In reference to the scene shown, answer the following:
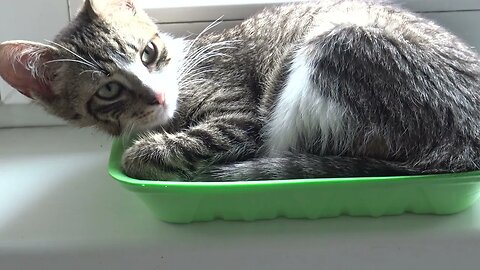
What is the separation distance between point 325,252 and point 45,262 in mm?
415

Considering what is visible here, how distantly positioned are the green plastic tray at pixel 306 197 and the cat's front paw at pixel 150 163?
0.08 feet

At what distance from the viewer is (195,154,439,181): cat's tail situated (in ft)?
3.41

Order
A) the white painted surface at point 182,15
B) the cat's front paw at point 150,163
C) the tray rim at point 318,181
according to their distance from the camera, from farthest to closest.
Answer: the white painted surface at point 182,15, the cat's front paw at point 150,163, the tray rim at point 318,181

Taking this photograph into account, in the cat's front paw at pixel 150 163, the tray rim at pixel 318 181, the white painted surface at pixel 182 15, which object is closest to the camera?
the tray rim at pixel 318 181

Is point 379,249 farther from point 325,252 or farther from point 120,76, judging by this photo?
point 120,76

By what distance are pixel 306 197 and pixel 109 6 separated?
471mm

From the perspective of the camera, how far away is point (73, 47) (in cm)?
115

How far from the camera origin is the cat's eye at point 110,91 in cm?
114

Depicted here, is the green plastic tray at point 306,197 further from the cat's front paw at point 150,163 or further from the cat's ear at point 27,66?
the cat's ear at point 27,66

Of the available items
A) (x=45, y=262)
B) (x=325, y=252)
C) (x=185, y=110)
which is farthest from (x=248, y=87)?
(x=45, y=262)

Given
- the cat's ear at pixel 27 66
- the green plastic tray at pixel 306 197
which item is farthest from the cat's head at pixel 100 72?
the green plastic tray at pixel 306 197

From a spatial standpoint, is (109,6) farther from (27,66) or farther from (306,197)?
(306,197)

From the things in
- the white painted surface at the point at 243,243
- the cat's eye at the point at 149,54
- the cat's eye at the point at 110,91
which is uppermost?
the cat's eye at the point at 149,54

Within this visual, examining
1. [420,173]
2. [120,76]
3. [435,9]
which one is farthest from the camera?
[435,9]
